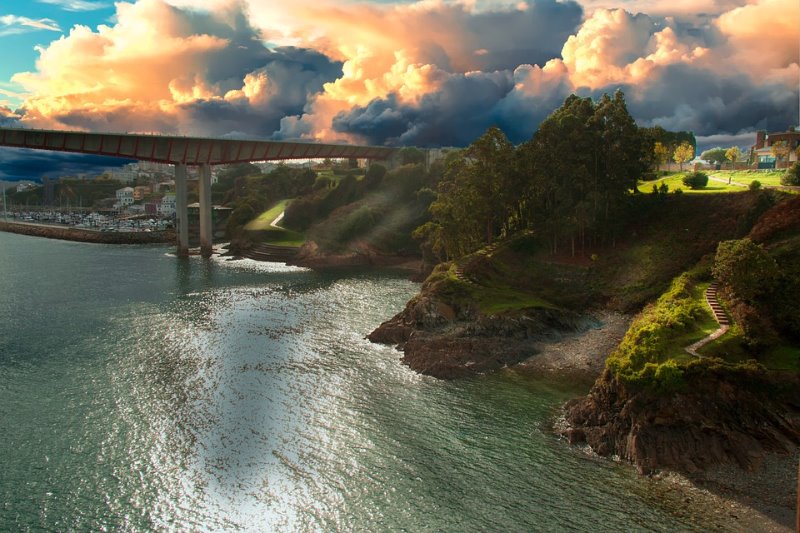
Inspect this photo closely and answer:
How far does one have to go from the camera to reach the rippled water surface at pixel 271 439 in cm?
2855

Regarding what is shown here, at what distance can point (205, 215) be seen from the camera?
134 m

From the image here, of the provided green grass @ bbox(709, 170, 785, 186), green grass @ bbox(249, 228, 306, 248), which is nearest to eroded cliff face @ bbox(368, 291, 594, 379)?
green grass @ bbox(709, 170, 785, 186)

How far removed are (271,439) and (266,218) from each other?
129 m

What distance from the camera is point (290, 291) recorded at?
8744cm

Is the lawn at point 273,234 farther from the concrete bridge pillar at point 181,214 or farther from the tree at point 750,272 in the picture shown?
the tree at point 750,272

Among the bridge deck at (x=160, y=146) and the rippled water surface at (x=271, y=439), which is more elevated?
the bridge deck at (x=160, y=146)

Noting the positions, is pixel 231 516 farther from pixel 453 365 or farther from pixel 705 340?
pixel 705 340

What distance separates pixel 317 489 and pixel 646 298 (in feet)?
144

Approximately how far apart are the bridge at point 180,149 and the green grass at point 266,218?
14542mm

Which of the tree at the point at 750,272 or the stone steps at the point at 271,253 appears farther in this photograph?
the stone steps at the point at 271,253

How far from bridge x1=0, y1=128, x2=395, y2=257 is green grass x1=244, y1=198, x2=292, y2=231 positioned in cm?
1454

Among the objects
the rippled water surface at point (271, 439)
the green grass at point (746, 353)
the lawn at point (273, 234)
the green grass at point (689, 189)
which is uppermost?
the green grass at point (689, 189)

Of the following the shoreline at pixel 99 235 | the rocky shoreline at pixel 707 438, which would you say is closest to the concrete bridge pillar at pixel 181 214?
the shoreline at pixel 99 235

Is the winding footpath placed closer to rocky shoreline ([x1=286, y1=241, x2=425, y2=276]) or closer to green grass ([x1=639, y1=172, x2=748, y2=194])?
green grass ([x1=639, y1=172, x2=748, y2=194])
